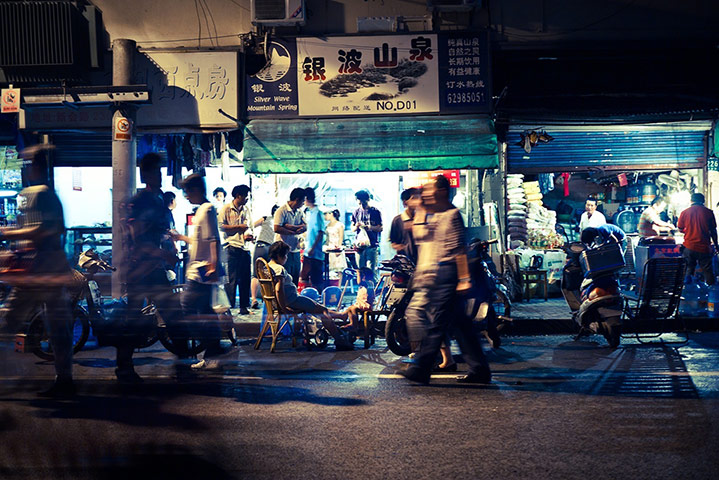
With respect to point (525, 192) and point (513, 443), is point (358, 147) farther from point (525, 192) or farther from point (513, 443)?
point (513, 443)

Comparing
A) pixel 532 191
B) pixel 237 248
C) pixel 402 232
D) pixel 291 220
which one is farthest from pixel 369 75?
pixel 402 232

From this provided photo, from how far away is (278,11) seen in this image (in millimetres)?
12953

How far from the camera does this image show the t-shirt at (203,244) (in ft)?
23.5

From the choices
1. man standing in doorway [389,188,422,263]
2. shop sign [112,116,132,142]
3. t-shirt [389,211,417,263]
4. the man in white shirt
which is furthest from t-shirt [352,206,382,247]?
the man in white shirt

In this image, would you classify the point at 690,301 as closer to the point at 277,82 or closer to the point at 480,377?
the point at 480,377

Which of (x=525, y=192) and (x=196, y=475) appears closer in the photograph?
(x=196, y=475)

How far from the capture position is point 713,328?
34.2 ft

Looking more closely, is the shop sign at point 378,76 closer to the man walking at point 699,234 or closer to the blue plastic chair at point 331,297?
the blue plastic chair at point 331,297

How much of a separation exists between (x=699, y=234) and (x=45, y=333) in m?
11.5

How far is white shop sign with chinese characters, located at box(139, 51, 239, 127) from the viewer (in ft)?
43.6

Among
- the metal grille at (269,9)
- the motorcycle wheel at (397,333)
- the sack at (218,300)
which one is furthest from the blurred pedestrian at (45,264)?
the metal grille at (269,9)

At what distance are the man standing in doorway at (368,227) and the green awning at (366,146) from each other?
102 centimetres

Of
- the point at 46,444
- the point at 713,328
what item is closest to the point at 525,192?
the point at 713,328

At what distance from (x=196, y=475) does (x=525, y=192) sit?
1270 cm
